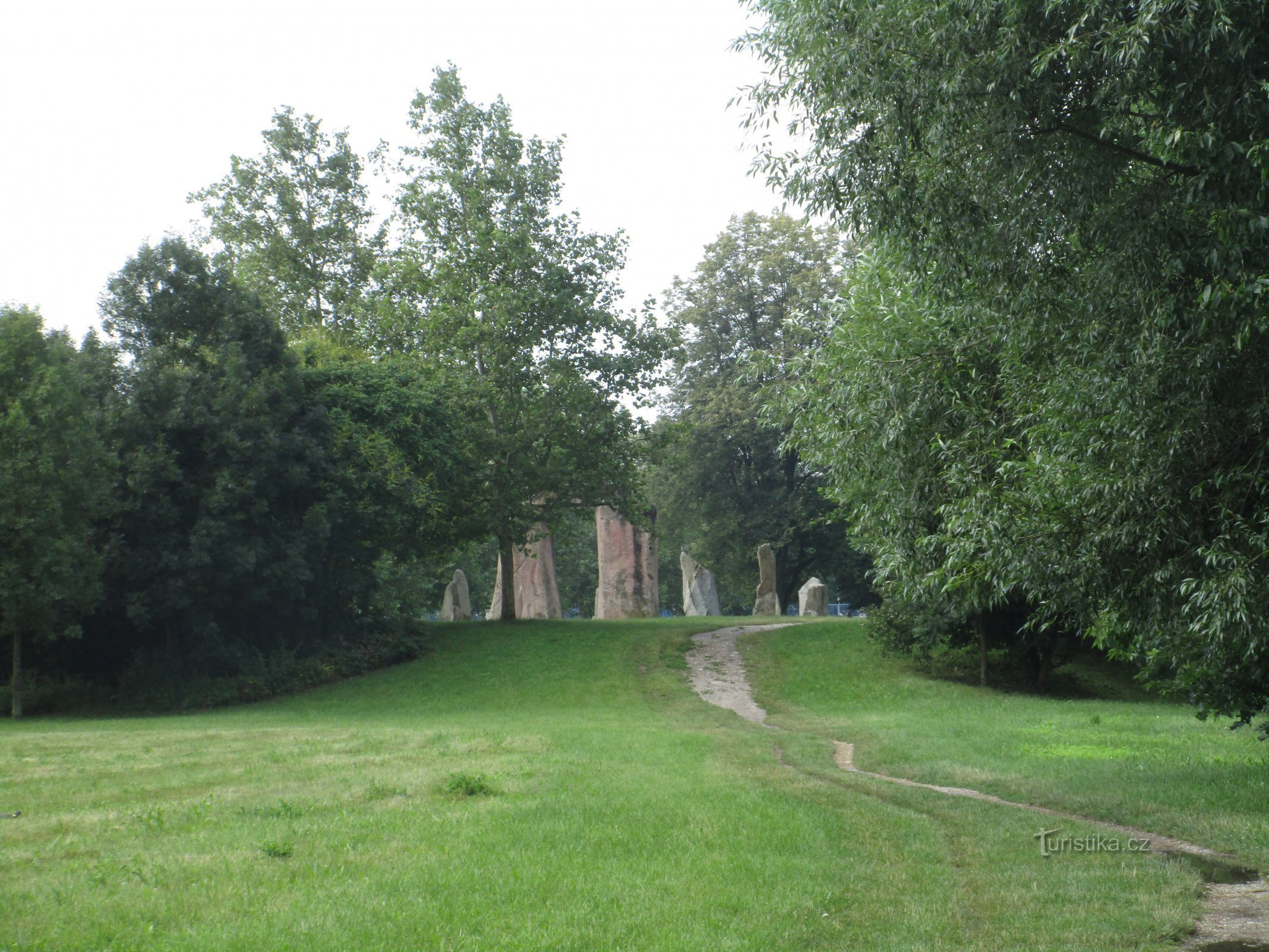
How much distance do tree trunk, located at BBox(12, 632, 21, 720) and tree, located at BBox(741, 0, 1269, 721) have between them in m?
21.4

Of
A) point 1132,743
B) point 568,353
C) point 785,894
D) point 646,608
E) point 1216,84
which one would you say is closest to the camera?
point 785,894

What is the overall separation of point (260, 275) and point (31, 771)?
2867 centimetres

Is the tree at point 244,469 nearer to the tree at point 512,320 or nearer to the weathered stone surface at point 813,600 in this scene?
the tree at point 512,320

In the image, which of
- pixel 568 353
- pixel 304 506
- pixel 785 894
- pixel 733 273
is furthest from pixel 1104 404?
pixel 733 273

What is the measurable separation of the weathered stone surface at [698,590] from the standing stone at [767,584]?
153 inches

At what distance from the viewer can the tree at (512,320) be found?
106ft

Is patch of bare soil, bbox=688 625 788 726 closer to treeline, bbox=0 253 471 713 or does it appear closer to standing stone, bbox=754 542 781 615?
standing stone, bbox=754 542 781 615

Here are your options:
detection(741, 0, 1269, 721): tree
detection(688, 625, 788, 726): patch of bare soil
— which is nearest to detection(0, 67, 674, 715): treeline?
detection(688, 625, 788, 726): patch of bare soil

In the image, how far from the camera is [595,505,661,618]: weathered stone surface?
41438 millimetres

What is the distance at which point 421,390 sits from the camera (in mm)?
30125

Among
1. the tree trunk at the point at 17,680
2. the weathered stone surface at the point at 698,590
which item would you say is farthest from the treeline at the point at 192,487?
the weathered stone surface at the point at 698,590

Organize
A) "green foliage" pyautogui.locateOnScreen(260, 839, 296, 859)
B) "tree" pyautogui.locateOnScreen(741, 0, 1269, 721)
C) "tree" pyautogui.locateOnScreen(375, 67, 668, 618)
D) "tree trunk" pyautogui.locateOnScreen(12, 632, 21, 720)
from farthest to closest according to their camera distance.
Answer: "tree" pyautogui.locateOnScreen(375, 67, 668, 618) < "tree trunk" pyautogui.locateOnScreen(12, 632, 21, 720) < "green foliage" pyautogui.locateOnScreen(260, 839, 296, 859) < "tree" pyautogui.locateOnScreen(741, 0, 1269, 721)

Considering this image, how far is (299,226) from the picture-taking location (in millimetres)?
39625

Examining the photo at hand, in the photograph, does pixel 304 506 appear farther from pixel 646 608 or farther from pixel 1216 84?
pixel 1216 84
